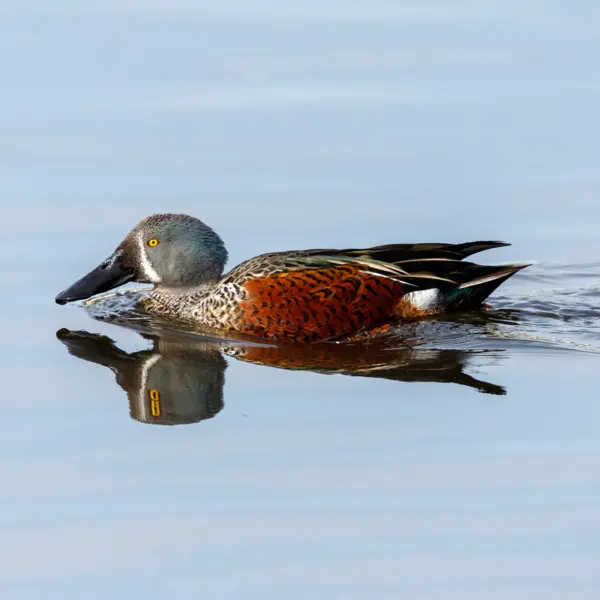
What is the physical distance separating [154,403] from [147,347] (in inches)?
60.2

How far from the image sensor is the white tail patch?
11492 millimetres

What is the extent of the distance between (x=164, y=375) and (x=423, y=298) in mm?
2527

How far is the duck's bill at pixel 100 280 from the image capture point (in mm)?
11508

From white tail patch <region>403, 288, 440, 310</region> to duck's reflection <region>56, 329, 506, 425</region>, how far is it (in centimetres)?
79

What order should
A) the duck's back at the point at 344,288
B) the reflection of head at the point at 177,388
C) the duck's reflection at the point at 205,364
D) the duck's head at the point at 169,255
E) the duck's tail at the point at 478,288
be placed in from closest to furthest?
1. the reflection of head at the point at 177,388
2. the duck's reflection at the point at 205,364
3. the duck's back at the point at 344,288
4. the duck's tail at the point at 478,288
5. the duck's head at the point at 169,255

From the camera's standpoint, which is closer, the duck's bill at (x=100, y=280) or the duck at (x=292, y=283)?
the duck at (x=292, y=283)

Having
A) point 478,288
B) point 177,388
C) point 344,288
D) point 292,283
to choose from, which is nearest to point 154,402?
point 177,388

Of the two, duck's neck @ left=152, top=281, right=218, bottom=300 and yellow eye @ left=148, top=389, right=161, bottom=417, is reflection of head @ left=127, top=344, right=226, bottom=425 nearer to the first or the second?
yellow eye @ left=148, top=389, right=161, bottom=417

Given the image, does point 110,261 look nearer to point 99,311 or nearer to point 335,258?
point 99,311

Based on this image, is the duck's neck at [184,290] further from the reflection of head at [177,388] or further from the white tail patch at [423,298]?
the white tail patch at [423,298]

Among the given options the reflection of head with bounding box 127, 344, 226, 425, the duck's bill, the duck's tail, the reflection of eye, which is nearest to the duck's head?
the duck's bill

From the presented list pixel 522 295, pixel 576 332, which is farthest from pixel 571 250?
pixel 576 332

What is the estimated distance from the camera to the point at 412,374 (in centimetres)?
995

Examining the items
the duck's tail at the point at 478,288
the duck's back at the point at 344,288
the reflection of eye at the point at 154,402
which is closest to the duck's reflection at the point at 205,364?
the reflection of eye at the point at 154,402
